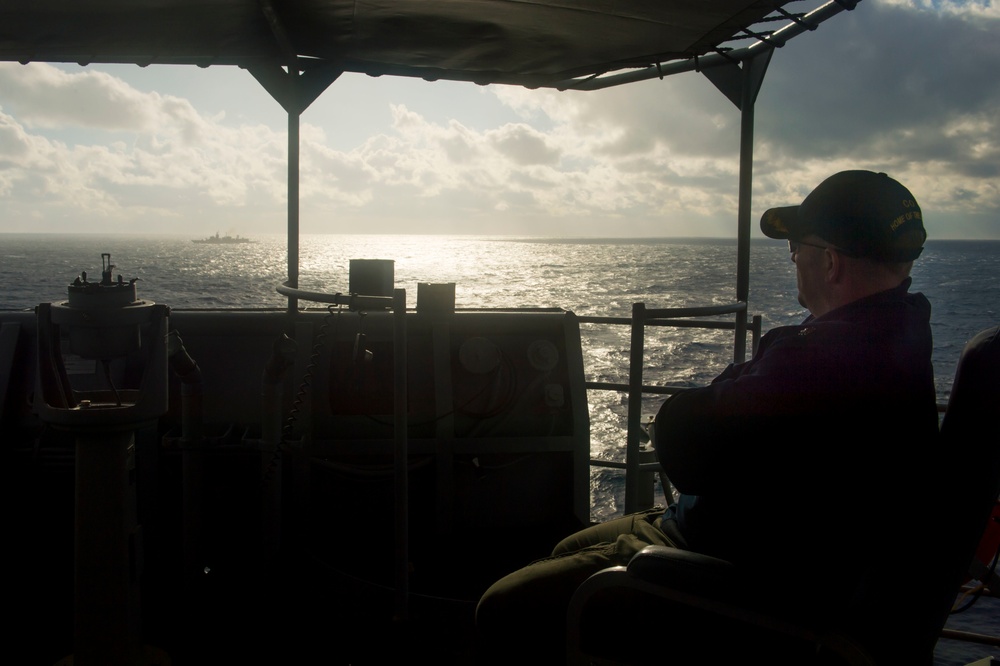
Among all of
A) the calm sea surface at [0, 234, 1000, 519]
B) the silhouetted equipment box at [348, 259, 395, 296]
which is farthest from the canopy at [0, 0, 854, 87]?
the calm sea surface at [0, 234, 1000, 519]

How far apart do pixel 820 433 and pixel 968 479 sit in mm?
265

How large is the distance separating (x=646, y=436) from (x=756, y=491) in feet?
7.39

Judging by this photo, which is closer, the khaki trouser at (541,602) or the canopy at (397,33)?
the khaki trouser at (541,602)

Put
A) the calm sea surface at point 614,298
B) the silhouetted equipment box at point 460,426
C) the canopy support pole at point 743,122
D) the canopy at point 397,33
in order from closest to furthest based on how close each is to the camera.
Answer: the canopy at point 397,33 → the canopy support pole at point 743,122 → the silhouetted equipment box at point 460,426 → the calm sea surface at point 614,298

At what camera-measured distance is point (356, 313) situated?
3.63m

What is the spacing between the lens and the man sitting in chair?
148 centimetres

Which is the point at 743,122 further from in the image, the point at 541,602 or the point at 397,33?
the point at 541,602

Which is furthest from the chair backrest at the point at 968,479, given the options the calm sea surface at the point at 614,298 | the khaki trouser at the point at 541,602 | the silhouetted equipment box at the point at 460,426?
the calm sea surface at the point at 614,298

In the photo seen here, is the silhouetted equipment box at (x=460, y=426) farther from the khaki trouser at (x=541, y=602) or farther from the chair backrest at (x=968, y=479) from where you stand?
the chair backrest at (x=968, y=479)

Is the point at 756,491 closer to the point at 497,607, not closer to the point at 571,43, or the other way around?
the point at 497,607

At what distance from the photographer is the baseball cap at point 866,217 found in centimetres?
165

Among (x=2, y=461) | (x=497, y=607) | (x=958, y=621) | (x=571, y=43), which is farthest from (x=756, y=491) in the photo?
(x=958, y=621)

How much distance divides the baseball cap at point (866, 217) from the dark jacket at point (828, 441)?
4.7 inches

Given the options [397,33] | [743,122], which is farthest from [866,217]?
[397,33]
